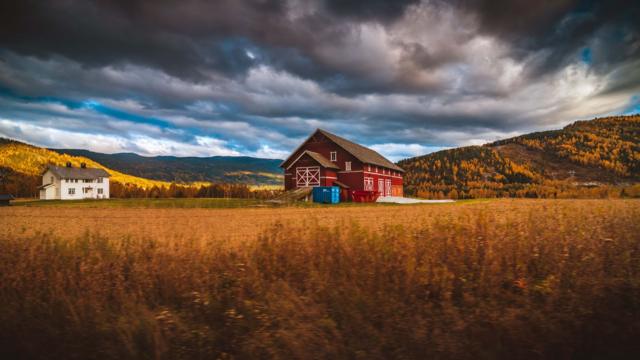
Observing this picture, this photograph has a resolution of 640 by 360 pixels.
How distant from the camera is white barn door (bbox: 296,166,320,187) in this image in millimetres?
43284

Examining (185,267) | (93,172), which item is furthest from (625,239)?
(93,172)

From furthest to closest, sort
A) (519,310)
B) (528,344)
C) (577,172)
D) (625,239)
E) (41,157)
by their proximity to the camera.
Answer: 1. (41,157)
2. (577,172)
3. (625,239)
4. (519,310)
5. (528,344)

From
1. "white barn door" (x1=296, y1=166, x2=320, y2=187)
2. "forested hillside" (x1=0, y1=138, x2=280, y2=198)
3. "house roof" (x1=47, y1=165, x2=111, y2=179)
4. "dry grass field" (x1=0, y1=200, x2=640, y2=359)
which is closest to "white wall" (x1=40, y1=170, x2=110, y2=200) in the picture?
"house roof" (x1=47, y1=165, x2=111, y2=179)

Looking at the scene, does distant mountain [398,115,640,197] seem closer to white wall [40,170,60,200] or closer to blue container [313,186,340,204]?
blue container [313,186,340,204]

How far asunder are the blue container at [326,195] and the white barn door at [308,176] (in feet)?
13.4

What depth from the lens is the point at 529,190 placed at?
49281mm

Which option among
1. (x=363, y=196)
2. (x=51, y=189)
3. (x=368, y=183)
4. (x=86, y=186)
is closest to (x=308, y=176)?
(x=363, y=196)

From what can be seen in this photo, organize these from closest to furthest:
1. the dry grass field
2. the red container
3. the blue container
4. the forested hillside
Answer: the dry grass field < the blue container < the red container < the forested hillside

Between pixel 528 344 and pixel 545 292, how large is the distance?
1.09 metres

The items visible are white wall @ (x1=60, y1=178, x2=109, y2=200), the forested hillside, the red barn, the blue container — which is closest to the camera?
the blue container

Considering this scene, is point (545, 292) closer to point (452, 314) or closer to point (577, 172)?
point (452, 314)

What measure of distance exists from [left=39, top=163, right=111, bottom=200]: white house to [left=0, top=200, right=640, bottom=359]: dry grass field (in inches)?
3280

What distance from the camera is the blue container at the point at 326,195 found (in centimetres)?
3856

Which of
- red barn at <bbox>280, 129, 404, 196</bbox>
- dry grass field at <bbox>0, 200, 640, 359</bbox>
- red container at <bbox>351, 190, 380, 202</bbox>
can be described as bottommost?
dry grass field at <bbox>0, 200, 640, 359</bbox>
